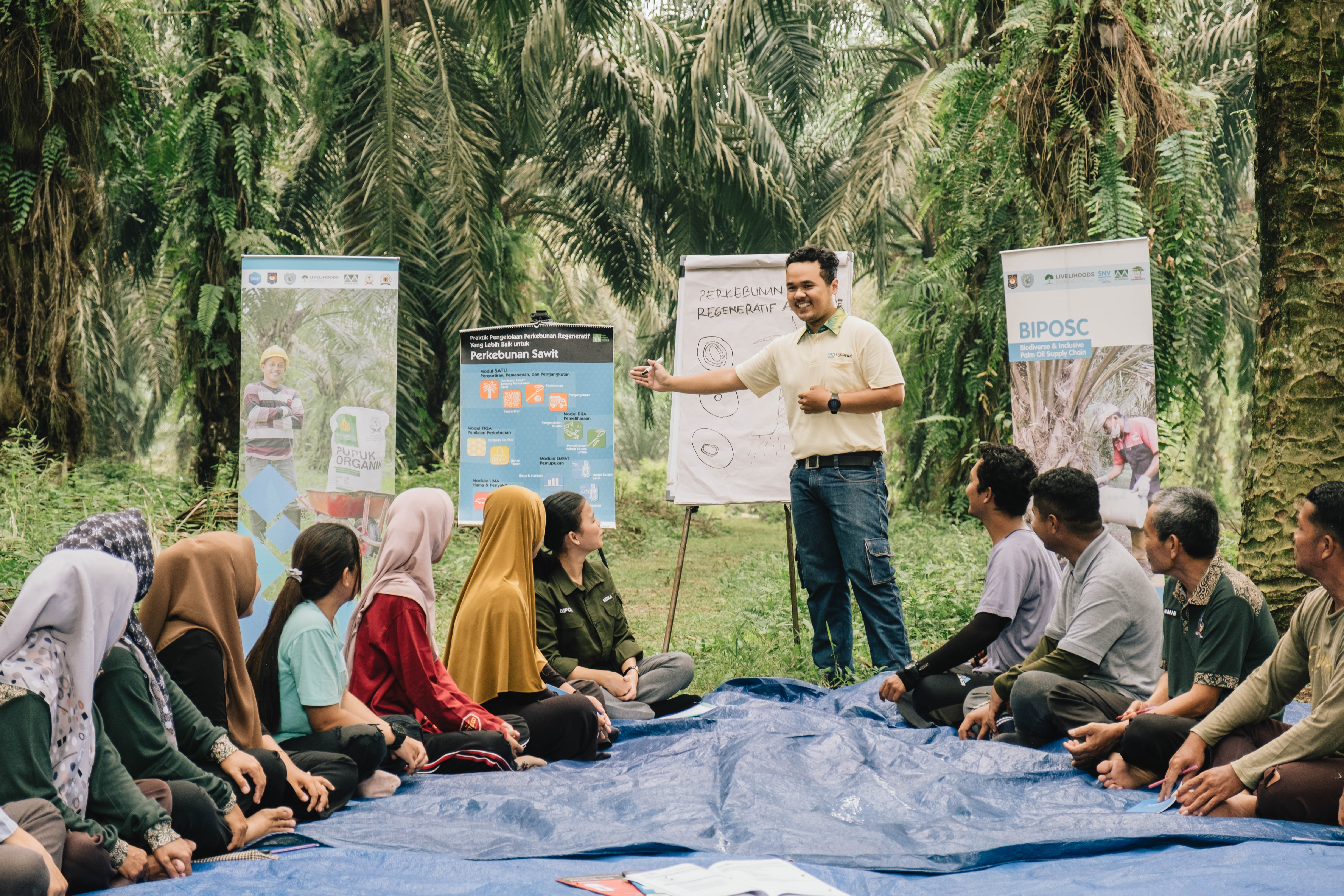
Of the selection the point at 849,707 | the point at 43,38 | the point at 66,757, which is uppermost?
the point at 43,38

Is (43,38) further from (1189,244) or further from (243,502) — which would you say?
(1189,244)

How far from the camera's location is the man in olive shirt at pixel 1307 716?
2.68 m

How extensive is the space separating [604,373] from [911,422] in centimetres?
599

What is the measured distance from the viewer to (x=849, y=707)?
14.4 feet

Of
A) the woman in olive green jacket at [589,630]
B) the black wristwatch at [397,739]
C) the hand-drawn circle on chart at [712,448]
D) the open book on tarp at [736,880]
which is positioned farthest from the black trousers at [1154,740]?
the hand-drawn circle on chart at [712,448]

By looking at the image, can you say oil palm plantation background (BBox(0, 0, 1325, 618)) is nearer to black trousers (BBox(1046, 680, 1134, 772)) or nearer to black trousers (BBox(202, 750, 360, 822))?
black trousers (BBox(1046, 680, 1134, 772))

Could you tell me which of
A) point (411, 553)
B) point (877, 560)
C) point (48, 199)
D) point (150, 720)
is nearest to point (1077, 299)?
point (877, 560)

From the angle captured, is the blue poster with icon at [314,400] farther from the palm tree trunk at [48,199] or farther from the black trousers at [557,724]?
the palm tree trunk at [48,199]

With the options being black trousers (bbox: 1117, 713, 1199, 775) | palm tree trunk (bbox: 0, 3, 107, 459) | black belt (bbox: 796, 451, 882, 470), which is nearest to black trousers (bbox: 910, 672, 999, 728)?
black trousers (bbox: 1117, 713, 1199, 775)

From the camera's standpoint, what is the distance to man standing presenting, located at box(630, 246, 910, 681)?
474 cm

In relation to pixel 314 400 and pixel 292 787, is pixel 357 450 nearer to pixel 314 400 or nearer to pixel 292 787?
pixel 314 400

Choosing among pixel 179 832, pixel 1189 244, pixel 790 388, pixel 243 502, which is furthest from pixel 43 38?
pixel 1189 244

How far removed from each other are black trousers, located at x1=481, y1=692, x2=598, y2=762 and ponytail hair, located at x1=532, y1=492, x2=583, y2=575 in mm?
589

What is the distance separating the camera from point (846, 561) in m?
→ 4.80
